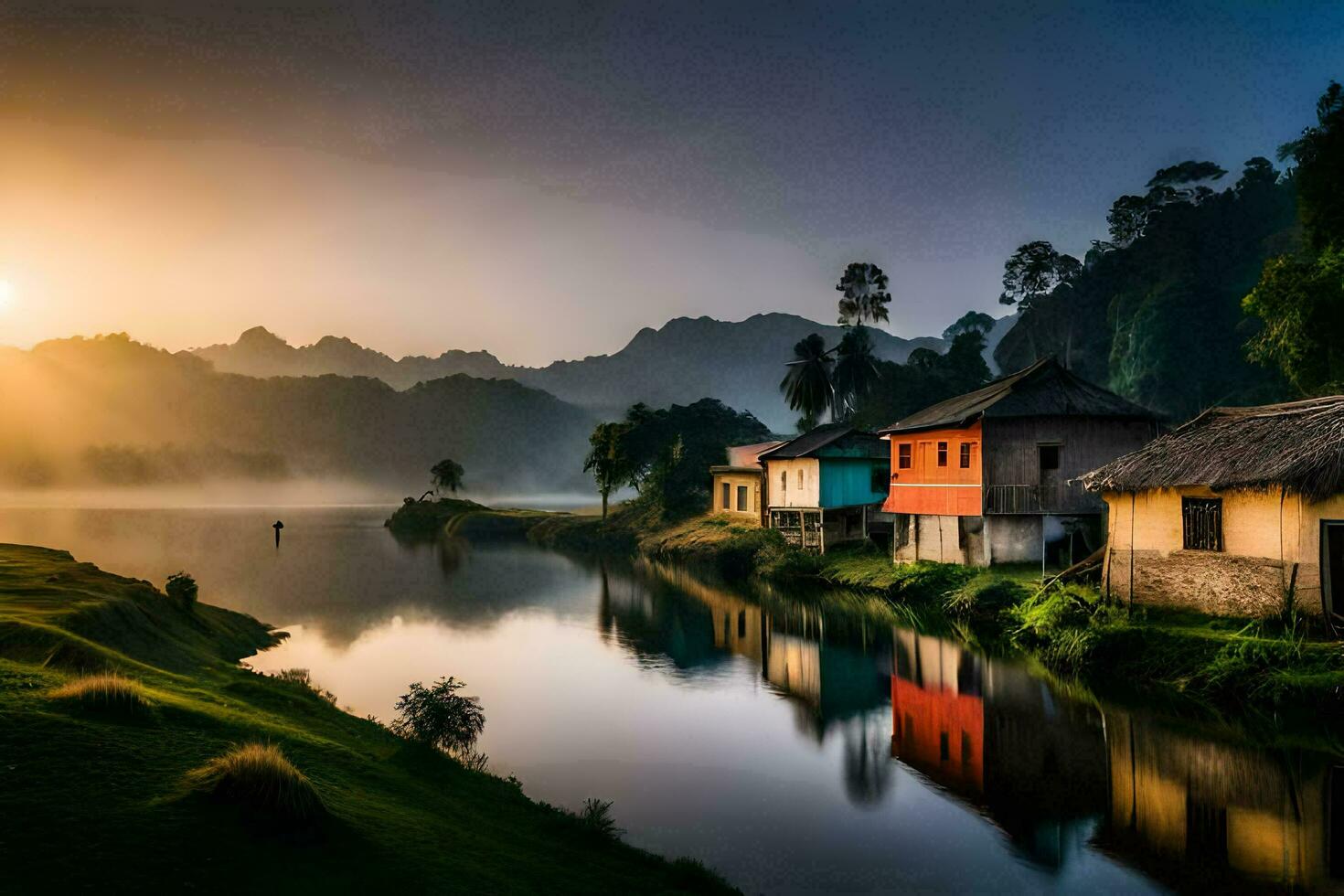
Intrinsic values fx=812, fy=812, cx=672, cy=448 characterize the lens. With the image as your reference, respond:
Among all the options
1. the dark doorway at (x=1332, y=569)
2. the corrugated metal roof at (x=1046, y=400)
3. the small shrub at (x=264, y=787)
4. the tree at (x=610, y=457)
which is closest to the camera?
the small shrub at (x=264, y=787)

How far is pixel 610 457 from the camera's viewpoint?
80.2 m

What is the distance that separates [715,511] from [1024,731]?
4993 cm

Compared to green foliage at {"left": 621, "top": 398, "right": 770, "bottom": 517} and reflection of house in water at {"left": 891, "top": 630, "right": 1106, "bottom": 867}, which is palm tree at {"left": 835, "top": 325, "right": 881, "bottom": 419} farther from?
reflection of house in water at {"left": 891, "top": 630, "right": 1106, "bottom": 867}

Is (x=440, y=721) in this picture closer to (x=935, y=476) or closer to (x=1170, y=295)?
(x=935, y=476)

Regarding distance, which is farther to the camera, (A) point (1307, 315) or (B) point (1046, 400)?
(B) point (1046, 400)

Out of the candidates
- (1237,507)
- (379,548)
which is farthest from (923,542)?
(379,548)

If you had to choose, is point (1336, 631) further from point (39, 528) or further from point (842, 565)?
point (39, 528)

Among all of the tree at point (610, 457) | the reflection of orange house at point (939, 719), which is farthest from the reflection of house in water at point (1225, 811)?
the tree at point (610, 457)

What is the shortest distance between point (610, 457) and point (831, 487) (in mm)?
32632

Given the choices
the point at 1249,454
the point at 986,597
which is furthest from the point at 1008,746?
the point at 986,597

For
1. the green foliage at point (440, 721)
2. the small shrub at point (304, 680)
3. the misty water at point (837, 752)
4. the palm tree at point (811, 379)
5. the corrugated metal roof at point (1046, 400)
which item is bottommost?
the misty water at point (837, 752)

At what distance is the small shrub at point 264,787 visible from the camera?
7.65 meters

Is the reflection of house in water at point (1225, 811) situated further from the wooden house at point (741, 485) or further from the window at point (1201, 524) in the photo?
the wooden house at point (741, 485)

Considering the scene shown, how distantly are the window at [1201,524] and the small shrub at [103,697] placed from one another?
25691mm
